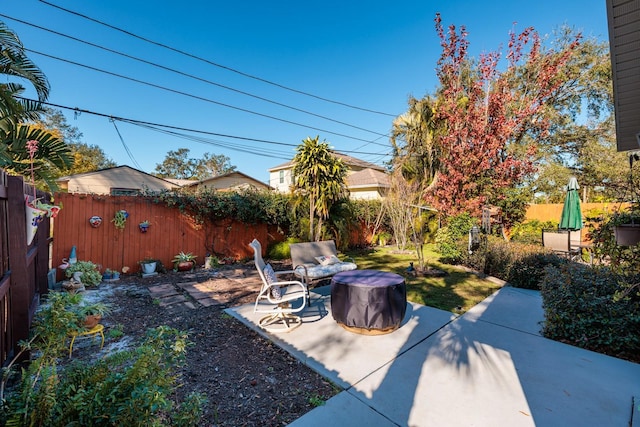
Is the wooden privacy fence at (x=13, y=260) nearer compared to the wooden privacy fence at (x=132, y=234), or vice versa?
the wooden privacy fence at (x=13, y=260)

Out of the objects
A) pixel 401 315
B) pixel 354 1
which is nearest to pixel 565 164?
pixel 354 1

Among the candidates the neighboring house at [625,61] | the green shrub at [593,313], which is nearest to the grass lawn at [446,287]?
the green shrub at [593,313]

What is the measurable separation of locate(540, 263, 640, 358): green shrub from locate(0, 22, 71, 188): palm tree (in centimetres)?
791

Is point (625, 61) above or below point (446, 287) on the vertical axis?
above

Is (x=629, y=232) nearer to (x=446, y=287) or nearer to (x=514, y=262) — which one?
(x=446, y=287)

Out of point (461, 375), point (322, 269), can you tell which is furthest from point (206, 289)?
point (461, 375)

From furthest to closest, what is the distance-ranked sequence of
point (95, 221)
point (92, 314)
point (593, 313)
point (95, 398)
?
point (95, 221) < point (593, 313) < point (92, 314) < point (95, 398)

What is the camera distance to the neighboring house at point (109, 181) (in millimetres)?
15031

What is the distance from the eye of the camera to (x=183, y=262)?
7441 millimetres

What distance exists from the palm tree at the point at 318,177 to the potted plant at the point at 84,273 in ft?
17.2

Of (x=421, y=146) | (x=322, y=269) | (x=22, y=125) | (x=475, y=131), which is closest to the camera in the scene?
(x=22, y=125)

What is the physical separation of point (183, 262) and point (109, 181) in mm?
12652

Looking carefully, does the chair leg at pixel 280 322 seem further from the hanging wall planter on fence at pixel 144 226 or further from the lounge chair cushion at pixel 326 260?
the hanging wall planter on fence at pixel 144 226

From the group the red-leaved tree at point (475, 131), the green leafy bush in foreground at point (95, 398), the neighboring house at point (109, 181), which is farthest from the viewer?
the neighboring house at point (109, 181)
